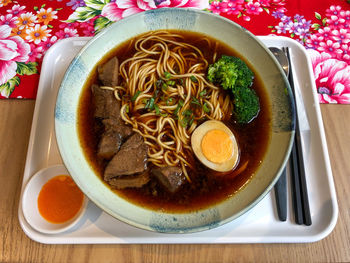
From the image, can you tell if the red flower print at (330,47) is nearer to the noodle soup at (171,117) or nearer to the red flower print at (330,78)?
the red flower print at (330,78)

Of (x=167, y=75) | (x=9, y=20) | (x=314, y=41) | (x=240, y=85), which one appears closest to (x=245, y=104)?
(x=240, y=85)

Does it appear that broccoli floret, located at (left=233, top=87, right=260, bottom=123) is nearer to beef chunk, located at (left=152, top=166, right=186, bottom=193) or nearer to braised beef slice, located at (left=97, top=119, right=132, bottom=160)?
beef chunk, located at (left=152, top=166, right=186, bottom=193)

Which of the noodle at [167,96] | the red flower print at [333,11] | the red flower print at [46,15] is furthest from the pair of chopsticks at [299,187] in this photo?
the red flower print at [46,15]

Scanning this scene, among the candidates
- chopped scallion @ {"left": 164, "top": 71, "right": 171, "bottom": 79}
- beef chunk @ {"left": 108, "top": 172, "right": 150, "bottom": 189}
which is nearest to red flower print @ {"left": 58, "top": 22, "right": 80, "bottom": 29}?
chopped scallion @ {"left": 164, "top": 71, "right": 171, "bottom": 79}

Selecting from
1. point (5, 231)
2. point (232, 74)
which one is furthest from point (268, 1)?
point (5, 231)

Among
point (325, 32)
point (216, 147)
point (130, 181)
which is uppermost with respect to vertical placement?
point (325, 32)

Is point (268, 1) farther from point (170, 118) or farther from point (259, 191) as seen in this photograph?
point (259, 191)

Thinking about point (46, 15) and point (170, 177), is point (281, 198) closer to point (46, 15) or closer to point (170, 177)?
point (170, 177)
